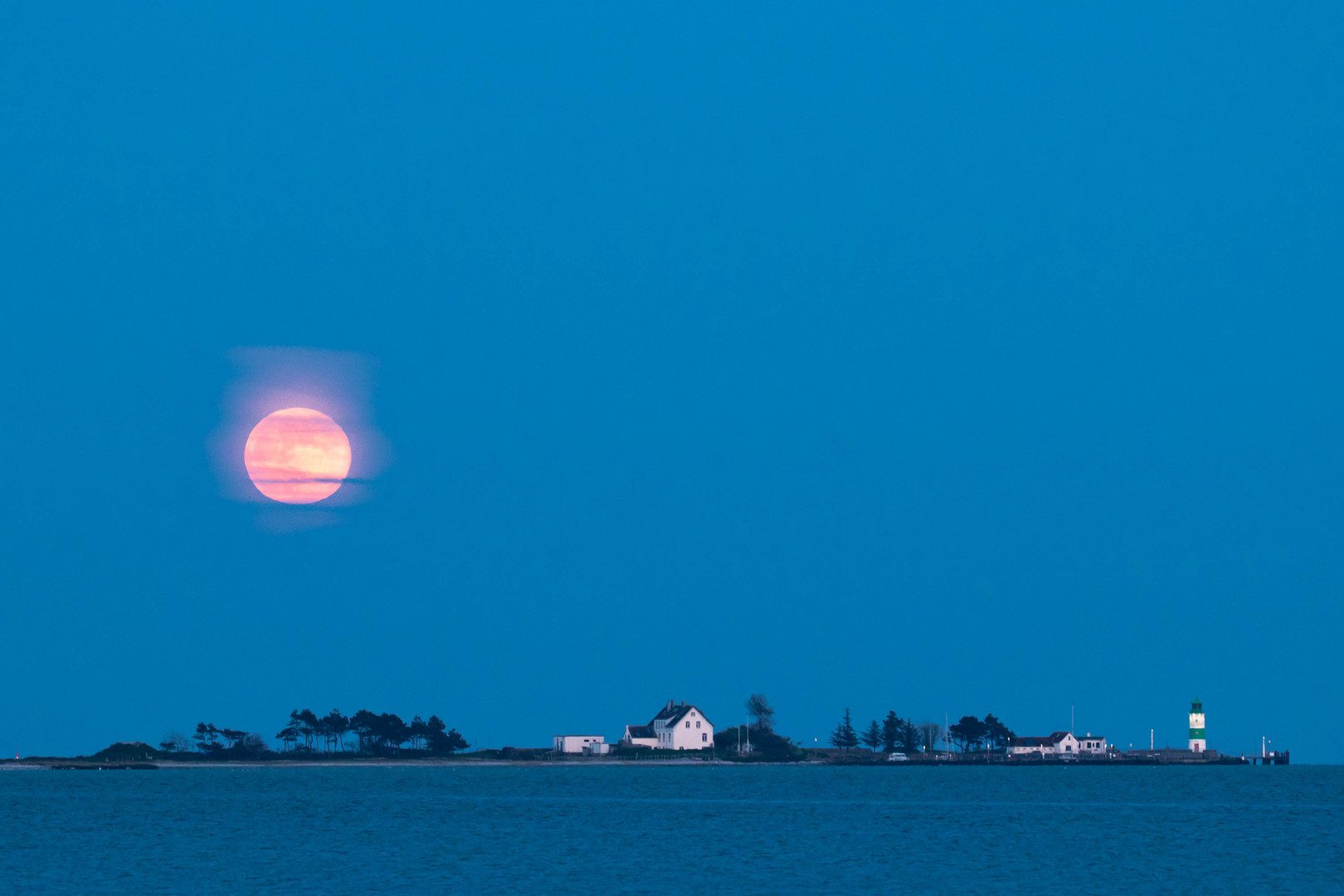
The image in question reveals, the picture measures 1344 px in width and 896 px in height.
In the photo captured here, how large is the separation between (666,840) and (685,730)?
11359 cm

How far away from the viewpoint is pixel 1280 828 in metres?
83.1

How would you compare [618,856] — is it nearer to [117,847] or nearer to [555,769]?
[117,847]

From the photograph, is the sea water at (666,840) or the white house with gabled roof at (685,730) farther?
the white house with gabled roof at (685,730)

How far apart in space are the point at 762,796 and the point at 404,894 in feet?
210

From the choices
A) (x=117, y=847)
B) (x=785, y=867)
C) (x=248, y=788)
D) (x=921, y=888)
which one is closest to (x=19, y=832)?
(x=117, y=847)

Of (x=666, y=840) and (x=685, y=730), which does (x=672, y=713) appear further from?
(x=666, y=840)

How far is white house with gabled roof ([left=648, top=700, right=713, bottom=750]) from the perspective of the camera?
183000mm

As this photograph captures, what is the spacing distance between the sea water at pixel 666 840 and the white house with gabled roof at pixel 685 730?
4861 cm

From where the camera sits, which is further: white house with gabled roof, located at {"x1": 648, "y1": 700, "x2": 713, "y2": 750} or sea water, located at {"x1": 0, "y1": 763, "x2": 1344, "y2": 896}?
white house with gabled roof, located at {"x1": 648, "y1": 700, "x2": 713, "y2": 750}

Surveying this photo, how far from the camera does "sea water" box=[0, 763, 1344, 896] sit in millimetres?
53656

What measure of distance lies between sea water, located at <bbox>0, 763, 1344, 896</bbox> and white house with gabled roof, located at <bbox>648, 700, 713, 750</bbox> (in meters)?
48.6

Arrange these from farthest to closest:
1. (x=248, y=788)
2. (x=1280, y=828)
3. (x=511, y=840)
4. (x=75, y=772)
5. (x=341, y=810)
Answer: (x=75, y=772) → (x=248, y=788) → (x=341, y=810) → (x=1280, y=828) → (x=511, y=840)

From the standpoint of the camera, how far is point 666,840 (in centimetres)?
7088

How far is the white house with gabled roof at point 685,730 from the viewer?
183000mm
